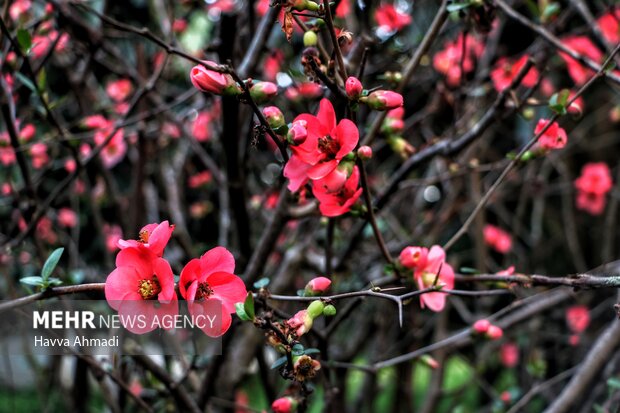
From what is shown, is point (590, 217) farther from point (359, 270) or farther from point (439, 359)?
point (359, 270)

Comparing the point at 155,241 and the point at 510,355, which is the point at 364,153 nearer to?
the point at 155,241

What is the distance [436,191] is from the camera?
273 centimetres

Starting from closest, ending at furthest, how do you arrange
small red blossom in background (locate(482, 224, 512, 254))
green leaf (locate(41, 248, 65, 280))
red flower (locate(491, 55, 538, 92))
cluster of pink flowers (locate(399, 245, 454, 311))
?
green leaf (locate(41, 248, 65, 280)) < cluster of pink flowers (locate(399, 245, 454, 311)) < red flower (locate(491, 55, 538, 92)) < small red blossom in background (locate(482, 224, 512, 254))

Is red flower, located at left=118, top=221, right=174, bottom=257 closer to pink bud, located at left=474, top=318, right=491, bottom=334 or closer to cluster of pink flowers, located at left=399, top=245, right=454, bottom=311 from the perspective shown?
cluster of pink flowers, located at left=399, top=245, right=454, bottom=311

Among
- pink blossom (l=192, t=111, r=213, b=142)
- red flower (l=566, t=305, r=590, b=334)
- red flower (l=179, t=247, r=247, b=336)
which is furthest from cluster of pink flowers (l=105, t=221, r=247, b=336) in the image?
red flower (l=566, t=305, r=590, b=334)

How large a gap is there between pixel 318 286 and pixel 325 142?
191mm

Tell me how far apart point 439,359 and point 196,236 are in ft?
4.89

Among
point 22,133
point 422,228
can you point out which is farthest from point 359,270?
point 22,133

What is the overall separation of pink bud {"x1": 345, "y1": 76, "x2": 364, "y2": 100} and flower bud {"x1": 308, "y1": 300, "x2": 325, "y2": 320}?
10.1 inches

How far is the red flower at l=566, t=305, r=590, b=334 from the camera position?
230cm

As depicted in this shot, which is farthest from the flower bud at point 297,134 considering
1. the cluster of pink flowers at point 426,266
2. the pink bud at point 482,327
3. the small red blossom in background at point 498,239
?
the small red blossom in background at point 498,239

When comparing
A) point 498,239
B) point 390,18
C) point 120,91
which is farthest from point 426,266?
point 498,239

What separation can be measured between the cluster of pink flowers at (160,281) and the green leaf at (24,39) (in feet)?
1.83

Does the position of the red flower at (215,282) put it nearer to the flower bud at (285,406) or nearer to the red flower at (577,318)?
the flower bud at (285,406)
